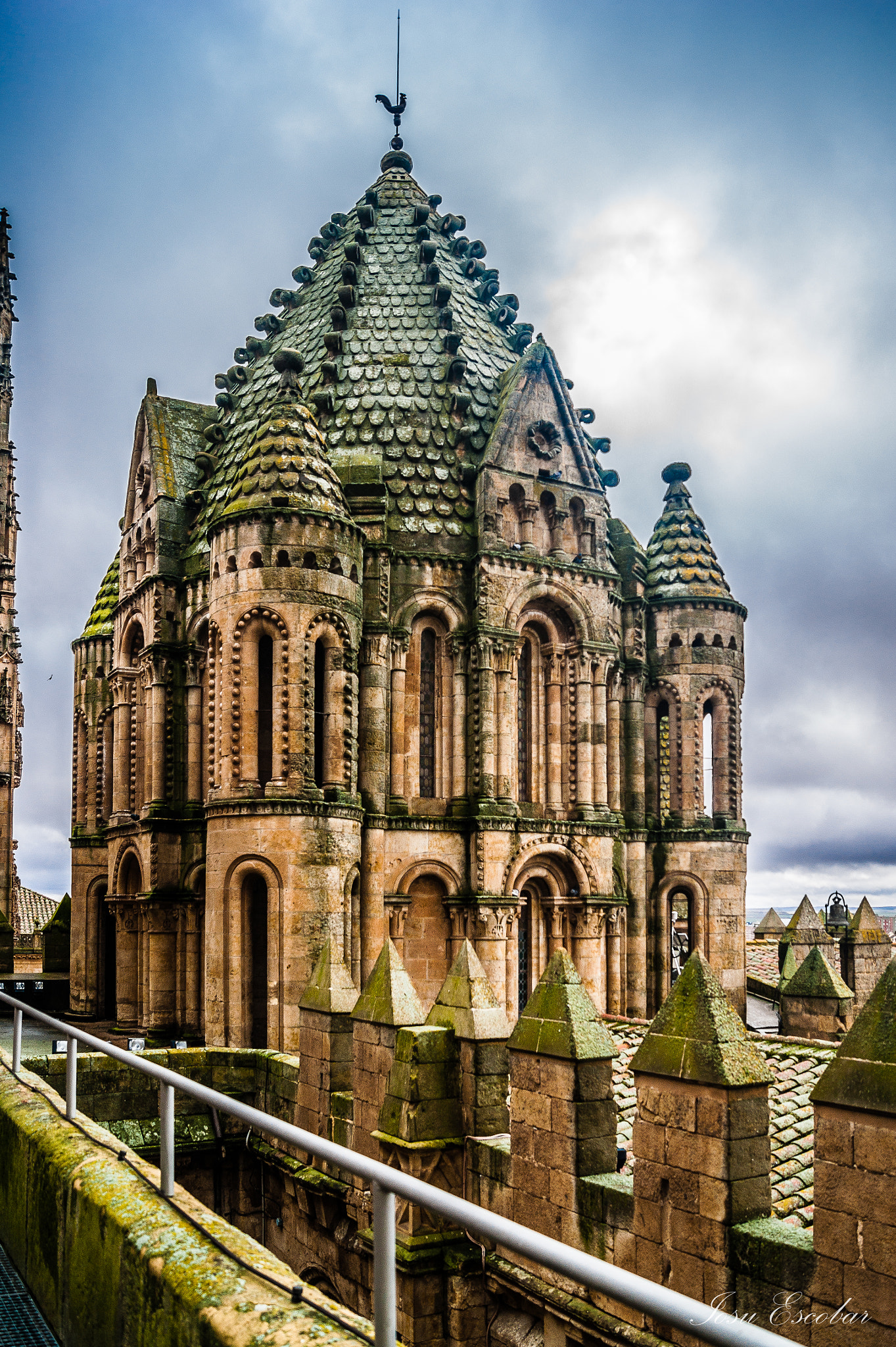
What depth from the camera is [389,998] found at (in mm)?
14336

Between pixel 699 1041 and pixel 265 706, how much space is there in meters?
15.3

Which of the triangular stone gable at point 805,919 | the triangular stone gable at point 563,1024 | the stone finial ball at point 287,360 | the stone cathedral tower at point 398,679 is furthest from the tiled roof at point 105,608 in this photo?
the triangular stone gable at point 563,1024

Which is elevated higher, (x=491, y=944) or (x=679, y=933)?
(x=491, y=944)

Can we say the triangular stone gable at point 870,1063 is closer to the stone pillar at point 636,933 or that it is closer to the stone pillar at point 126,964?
the stone pillar at point 636,933

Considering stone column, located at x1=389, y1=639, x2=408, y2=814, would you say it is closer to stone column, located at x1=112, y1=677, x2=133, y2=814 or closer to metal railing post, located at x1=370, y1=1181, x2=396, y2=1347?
stone column, located at x1=112, y1=677, x2=133, y2=814

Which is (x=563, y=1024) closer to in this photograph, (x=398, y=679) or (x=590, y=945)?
(x=398, y=679)

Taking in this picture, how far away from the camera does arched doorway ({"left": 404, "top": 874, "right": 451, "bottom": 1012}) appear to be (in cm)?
2623

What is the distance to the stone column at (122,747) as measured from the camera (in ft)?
101

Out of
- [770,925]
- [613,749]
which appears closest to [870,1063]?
[613,749]

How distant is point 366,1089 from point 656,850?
17.8 meters

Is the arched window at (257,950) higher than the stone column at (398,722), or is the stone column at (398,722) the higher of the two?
the stone column at (398,722)

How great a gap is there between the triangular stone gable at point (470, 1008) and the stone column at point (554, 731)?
14155 mm

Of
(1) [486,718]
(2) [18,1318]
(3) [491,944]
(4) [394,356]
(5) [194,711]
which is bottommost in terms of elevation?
(3) [491,944]

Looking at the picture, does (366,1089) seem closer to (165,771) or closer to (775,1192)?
(775,1192)
